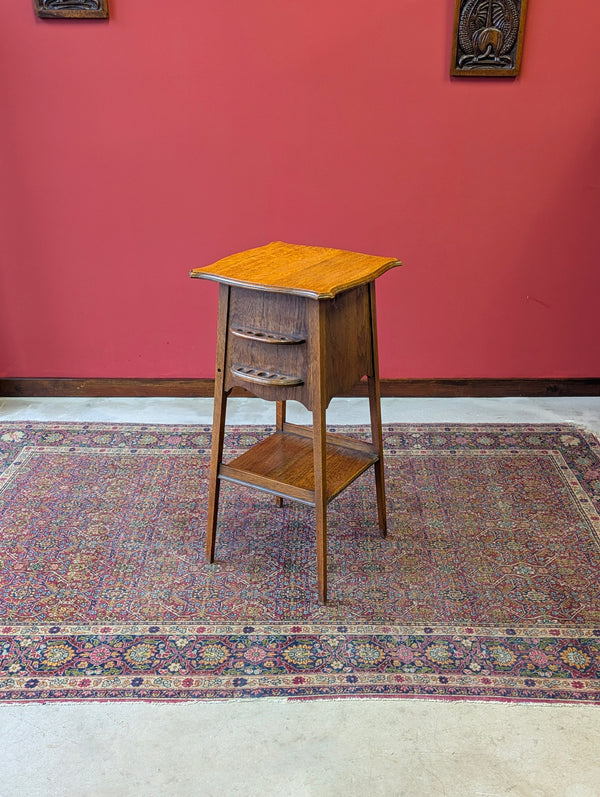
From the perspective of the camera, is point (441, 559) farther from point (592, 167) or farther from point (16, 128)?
point (16, 128)

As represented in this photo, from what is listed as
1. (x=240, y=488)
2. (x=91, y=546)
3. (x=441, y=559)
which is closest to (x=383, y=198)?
(x=240, y=488)

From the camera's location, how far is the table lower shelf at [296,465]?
2.41m

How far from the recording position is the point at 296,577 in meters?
2.53

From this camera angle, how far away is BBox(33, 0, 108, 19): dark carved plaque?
10.8ft

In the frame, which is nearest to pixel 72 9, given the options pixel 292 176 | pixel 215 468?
pixel 292 176

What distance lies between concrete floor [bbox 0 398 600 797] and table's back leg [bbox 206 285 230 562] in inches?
25.1

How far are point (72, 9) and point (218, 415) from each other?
202 centimetres

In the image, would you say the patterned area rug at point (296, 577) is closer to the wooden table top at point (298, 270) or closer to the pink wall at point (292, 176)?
the pink wall at point (292, 176)

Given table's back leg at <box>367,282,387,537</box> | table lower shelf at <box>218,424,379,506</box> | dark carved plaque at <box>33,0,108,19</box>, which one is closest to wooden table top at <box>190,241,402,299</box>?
table's back leg at <box>367,282,387,537</box>

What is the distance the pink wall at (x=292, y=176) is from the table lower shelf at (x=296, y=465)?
1.23m

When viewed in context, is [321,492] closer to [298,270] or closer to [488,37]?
[298,270]

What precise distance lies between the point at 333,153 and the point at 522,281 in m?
1.06

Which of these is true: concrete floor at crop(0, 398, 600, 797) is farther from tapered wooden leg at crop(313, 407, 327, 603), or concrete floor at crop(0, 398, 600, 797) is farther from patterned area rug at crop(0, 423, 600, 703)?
tapered wooden leg at crop(313, 407, 327, 603)

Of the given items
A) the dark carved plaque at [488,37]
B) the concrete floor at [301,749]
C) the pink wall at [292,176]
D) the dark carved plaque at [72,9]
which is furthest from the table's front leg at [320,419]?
the dark carved plaque at [72,9]
